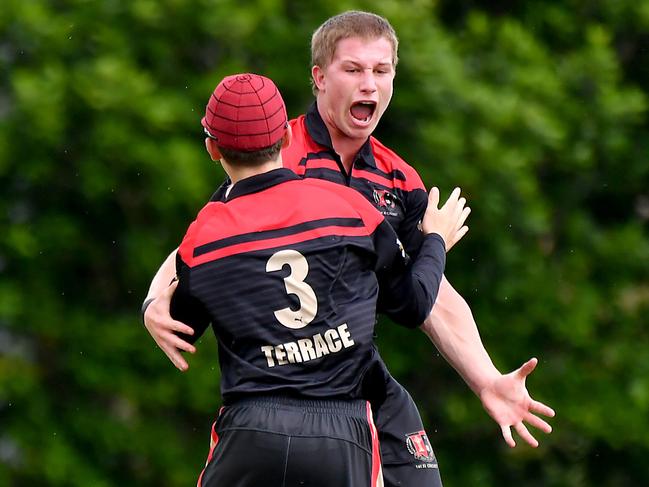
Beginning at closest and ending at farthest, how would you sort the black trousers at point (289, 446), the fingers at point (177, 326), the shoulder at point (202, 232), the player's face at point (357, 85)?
the black trousers at point (289, 446)
the shoulder at point (202, 232)
the fingers at point (177, 326)
the player's face at point (357, 85)

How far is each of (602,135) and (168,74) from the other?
468 cm

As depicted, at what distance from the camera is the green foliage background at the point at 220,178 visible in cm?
1404

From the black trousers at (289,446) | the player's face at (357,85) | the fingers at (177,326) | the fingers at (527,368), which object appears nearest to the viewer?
the black trousers at (289,446)

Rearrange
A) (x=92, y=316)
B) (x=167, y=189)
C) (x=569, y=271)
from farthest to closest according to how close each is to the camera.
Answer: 1. (x=569, y=271)
2. (x=92, y=316)
3. (x=167, y=189)

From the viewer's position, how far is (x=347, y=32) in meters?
5.66

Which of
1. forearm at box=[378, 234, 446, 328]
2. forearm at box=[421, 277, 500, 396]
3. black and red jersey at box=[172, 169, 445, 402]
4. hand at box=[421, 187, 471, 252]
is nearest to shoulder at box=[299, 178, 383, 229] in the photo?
black and red jersey at box=[172, 169, 445, 402]

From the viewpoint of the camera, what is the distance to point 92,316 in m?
15.0

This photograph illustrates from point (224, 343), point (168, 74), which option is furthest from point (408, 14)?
point (224, 343)

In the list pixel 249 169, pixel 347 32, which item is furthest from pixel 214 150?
pixel 347 32

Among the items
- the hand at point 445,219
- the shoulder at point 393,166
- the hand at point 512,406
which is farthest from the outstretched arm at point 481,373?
the shoulder at point 393,166

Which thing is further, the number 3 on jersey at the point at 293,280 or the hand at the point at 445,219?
the hand at the point at 445,219

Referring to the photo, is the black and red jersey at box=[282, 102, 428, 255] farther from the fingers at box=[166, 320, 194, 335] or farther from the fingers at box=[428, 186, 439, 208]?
the fingers at box=[166, 320, 194, 335]

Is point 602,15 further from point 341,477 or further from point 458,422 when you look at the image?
point 341,477

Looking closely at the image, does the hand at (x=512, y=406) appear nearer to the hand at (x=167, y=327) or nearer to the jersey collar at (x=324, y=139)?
the jersey collar at (x=324, y=139)
